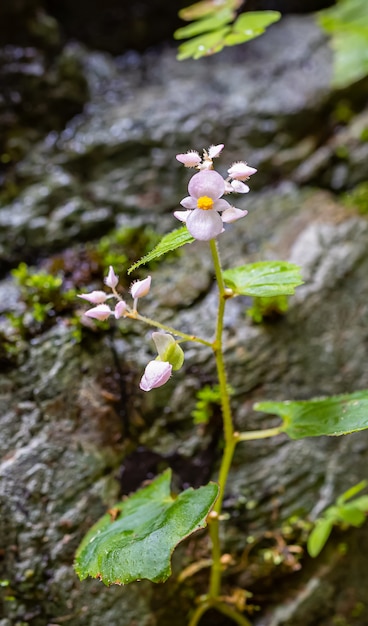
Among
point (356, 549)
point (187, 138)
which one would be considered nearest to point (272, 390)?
point (356, 549)

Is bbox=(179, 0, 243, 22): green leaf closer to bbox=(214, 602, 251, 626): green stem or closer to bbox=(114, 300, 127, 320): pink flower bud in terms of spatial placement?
bbox=(114, 300, 127, 320): pink flower bud

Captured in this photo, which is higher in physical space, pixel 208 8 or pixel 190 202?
pixel 208 8

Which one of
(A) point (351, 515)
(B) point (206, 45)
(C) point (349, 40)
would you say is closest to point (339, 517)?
(A) point (351, 515)

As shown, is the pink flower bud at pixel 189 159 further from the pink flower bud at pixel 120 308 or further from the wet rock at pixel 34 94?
the wet rock at pixel 34 94

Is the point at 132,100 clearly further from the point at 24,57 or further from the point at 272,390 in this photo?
the point at 272,390

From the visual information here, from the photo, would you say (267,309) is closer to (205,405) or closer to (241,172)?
(205,405)
